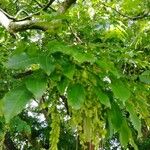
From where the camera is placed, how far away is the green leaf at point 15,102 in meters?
1.35

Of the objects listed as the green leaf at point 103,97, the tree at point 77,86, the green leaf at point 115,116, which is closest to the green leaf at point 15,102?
A: the tree at point 77,86

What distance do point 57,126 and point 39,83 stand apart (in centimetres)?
26

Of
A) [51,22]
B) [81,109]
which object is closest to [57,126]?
[81,109]

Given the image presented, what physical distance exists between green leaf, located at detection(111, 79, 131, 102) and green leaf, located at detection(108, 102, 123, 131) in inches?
4.0

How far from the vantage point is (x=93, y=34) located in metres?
2.75

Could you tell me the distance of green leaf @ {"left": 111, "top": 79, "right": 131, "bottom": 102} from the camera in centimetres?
148

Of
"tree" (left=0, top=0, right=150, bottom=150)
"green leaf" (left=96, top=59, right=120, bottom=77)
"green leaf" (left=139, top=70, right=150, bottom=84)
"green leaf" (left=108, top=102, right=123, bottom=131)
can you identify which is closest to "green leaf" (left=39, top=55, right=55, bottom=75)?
"tree" (left=0, top=0, right=150, bottom=150)

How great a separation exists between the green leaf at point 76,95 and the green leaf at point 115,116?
20 centimetres

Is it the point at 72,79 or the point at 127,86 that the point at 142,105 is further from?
the point at 72,79

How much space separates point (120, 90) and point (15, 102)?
0.37 metres

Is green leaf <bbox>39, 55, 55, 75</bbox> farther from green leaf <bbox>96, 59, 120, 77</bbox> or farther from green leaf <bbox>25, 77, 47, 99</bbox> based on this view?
green leaf <bbox>96, 59, 120, 77</bbox>

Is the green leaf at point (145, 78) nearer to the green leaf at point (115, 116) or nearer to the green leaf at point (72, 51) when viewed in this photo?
the green leaf at point (115, 116)

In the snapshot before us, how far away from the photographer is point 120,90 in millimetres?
1518

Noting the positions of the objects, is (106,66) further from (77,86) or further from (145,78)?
(145,78)
